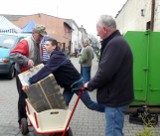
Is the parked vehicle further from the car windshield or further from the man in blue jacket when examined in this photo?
the man in blue jacket

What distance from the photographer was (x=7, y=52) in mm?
13234

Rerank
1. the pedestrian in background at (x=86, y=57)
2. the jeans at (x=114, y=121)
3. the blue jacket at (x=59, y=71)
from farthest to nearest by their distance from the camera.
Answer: the pedestrian in background at (x=86, y=57) < the blue jacket at (x=59, y=71) < the jeans at (x=114, y=121)

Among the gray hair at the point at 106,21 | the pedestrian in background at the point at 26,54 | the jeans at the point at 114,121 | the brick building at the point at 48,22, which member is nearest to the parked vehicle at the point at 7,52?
the pedestrian in background at the point at 26,54

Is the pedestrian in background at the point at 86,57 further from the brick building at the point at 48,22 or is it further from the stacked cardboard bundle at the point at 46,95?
the brick building at the point at 48,22

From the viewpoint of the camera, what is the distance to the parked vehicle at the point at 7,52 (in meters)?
13.0

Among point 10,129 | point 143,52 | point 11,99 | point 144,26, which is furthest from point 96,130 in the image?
point 144,26

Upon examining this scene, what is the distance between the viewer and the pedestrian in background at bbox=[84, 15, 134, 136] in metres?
3.78

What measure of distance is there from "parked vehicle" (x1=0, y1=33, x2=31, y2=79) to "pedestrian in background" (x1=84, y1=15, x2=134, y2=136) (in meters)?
9.53

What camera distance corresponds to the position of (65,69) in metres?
4.83

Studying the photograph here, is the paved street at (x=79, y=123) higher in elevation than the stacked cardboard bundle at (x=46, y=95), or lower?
lower

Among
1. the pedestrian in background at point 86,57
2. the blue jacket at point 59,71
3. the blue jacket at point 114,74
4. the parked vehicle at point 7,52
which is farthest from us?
the parked vehicle at point 7,52

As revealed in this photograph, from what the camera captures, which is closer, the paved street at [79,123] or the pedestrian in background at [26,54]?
the pedestrian in background at [26,54]

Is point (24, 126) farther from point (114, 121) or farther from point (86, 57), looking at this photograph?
point (86, 57)

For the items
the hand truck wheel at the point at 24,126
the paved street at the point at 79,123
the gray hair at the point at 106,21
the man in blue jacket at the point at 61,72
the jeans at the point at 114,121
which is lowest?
the paved street at the point at 79,123
